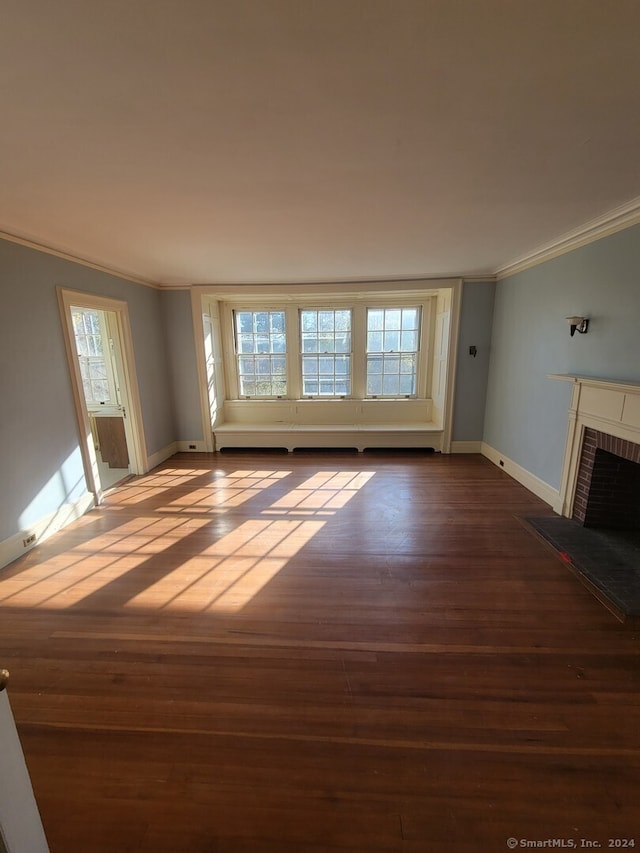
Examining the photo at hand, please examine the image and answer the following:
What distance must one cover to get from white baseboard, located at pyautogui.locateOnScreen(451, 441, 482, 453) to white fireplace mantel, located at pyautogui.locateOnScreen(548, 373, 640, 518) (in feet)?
6.24

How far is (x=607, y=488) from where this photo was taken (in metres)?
2.94

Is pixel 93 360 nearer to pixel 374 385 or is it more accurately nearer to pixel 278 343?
pixel 278 343

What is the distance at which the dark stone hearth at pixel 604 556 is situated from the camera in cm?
215

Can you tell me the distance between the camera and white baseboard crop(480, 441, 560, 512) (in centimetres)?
342

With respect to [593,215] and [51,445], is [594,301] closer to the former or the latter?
[593,215]

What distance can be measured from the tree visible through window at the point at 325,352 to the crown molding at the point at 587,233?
259 centimetres

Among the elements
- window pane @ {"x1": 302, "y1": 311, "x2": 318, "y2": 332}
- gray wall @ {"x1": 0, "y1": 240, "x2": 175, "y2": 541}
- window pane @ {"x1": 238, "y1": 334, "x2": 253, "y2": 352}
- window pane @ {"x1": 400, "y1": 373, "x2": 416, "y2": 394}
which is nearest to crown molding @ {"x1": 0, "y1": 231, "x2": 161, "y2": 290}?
gray wall @ {"x1": 0, "y1": 240, "x2": 175, "y2": 541}

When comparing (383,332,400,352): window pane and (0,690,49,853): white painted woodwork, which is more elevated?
(383,332,400,352): window pane

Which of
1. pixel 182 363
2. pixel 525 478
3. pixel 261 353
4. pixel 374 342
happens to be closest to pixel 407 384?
pixel 374 342

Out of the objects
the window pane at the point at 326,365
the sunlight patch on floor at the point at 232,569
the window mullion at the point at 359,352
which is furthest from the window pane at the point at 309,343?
the sunlight patch on floor at the point at 232,569

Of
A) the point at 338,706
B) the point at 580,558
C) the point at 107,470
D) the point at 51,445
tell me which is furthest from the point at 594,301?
the point at 107,470

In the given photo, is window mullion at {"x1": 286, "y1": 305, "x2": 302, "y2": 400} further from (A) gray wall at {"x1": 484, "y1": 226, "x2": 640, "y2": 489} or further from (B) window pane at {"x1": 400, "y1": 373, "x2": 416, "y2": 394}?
(A) gray wall at {"x1": 484, "y1": 226, "x2": 640, "y2": 489}

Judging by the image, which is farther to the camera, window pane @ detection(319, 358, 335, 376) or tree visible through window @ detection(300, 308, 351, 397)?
window pane @ detection(319, 358, 335, 376)

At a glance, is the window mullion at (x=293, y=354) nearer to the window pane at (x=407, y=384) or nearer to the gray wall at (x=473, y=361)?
the window pane at (x=407, y=384)
